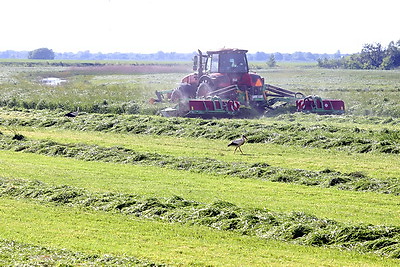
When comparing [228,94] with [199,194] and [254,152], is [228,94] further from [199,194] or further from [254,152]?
[199,194]

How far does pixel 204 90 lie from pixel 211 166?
649 inches

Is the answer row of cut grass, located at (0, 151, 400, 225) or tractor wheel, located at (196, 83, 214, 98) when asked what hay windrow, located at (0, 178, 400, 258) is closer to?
row of cut grass, located at (0, 151, 400, 225)

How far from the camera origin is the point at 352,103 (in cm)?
3900

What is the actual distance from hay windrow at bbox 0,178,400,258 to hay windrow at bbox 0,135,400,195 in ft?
12.9

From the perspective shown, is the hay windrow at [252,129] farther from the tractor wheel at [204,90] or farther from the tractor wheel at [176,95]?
the tractor wheel at [176,95]

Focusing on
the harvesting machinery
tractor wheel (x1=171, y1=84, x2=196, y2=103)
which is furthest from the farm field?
tractor wheel (x1=171, y1=84, x2=196, y2=103)

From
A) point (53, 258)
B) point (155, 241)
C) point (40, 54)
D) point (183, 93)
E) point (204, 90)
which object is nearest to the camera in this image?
point (53, 258)

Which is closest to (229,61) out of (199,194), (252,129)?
(252,129)

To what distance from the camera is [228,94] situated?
1366 inches

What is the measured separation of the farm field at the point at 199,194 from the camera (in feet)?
36.8

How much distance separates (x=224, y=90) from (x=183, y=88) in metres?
3.26

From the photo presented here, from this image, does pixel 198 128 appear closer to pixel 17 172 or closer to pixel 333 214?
pixel 17 172

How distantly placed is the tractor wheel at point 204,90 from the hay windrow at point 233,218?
19763 millimetres

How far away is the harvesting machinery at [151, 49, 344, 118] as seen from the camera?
32.8 metres
